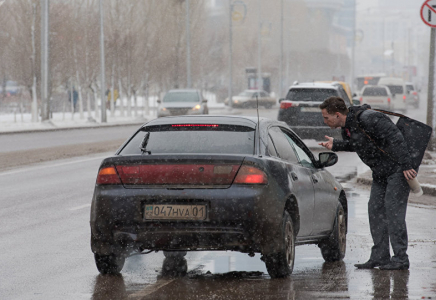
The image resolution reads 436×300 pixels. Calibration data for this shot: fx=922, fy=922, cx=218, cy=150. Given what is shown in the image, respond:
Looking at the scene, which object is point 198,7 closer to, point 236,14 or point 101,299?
point 236,14

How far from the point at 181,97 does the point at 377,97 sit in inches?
420

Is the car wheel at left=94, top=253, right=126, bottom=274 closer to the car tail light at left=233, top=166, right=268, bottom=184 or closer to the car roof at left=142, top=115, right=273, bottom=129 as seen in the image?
the car roof at left=142, top=115, right=273, bottom=129

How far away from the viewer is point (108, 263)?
288 inches

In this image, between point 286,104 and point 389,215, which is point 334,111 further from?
point 286,104

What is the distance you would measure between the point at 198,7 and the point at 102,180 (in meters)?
62.2

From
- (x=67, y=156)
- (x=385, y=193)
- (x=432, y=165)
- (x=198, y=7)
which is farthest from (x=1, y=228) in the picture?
(x=198, y=7)

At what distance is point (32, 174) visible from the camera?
17.8 m

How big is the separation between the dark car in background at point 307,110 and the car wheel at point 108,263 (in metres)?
16.4

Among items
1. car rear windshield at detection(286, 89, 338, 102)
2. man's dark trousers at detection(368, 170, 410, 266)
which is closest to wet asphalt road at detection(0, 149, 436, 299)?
man's dark trousers at detection(368, 170, 410, 266)

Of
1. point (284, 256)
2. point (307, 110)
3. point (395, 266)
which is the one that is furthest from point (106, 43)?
point (284, 256)

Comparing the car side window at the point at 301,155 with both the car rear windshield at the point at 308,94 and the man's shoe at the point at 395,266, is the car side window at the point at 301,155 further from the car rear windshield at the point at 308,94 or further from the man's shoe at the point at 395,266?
the car rear windshield at the point at 308,94

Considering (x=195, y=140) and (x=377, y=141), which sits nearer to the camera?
(x=195, y=140)

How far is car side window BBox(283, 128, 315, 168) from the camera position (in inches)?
314

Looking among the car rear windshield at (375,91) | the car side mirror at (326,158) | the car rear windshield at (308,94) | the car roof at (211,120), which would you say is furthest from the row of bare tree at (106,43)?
the car roof at (211,120)
